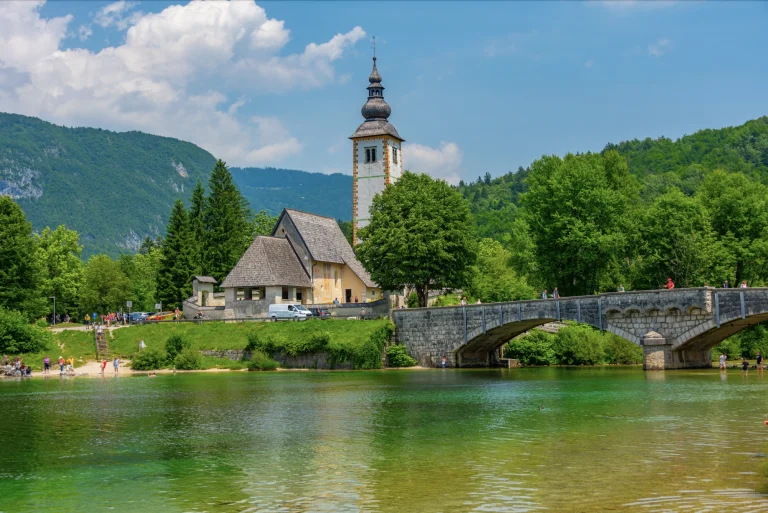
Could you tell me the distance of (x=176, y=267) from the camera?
8600cm

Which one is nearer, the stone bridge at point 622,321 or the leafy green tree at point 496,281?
the stone bridge at point 622,321

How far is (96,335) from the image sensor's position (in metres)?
71.0

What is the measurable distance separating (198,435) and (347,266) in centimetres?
5760

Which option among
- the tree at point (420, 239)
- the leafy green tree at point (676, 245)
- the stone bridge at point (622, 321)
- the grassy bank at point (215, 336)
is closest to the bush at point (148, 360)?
the grassy bank at point (215, 336)

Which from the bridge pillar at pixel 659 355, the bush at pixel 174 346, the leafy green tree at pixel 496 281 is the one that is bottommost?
the bridge pillar at pixel 659 355

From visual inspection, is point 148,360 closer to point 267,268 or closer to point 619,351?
point 267,268

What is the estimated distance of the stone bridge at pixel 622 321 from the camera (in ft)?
165

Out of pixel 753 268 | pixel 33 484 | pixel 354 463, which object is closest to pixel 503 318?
pixel 753 268

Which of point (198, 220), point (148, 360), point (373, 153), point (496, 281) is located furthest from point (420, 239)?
point (198, 220)

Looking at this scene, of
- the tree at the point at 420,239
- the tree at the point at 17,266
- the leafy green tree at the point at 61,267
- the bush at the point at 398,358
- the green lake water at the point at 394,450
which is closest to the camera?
the green lake water at the point at 394,450

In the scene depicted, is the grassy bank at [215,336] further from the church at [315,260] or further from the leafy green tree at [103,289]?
the leafy green tree at [103,289]

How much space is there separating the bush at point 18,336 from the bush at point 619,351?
4206 cm

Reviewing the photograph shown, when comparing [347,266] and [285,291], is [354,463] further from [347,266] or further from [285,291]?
[347,266]

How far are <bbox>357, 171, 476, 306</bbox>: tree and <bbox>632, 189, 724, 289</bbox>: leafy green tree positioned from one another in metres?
13.1
